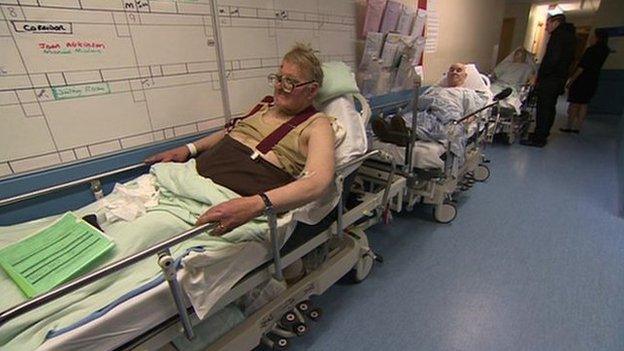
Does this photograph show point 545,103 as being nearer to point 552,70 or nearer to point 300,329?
point 552,70

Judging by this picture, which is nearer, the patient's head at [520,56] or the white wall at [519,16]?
the patient's head at [520,56]

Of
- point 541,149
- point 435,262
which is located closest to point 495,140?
point 541,149

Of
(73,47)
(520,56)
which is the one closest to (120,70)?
(73,47)

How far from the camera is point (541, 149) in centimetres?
454

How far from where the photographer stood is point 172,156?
159cm

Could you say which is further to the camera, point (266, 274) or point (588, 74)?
point (588, 74)

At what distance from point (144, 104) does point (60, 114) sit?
1.13 feet

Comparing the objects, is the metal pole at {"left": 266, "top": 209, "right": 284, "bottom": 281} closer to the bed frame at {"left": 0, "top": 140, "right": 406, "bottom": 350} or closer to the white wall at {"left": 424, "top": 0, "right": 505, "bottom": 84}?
the bed frame at {"left": 0, "top": 140, "right": 406, "bottom": 350}

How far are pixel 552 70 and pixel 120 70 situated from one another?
5.06 m

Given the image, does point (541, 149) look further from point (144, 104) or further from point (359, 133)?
point (144, 104)

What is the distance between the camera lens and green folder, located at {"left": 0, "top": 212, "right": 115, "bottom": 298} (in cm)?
87

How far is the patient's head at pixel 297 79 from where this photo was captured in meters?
1.47

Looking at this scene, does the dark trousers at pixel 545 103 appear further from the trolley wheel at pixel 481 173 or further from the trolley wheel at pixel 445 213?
the trolley wheel at pixel 445 213

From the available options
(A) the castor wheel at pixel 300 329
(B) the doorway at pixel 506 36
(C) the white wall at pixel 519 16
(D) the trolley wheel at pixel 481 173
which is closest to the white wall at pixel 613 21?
(C) the white wall at pixel 519 16
